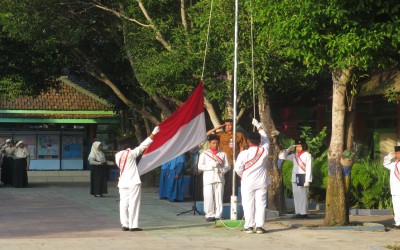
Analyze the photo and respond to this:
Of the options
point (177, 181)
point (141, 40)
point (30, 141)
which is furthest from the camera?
point (30, 141)

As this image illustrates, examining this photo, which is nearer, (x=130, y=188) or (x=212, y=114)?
(x=130, y=188)

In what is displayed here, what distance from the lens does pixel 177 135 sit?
17703 millimetres

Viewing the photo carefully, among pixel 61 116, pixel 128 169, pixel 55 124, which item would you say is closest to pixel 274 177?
pixel 128 169

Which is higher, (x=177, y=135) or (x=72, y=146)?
(x=72, y=146)

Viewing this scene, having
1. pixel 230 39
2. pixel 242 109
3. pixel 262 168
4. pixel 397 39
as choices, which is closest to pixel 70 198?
pixel 242 109

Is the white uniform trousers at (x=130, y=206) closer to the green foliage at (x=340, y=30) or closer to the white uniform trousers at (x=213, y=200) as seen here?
the white uniform trousers at (x=213, y=200)

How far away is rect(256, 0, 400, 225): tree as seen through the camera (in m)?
14.5

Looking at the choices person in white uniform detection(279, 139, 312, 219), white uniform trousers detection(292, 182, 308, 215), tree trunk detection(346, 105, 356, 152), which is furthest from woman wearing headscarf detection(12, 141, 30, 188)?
white uniform trousers detection(292, 182, 308, 215)

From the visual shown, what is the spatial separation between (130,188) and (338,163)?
146 inches

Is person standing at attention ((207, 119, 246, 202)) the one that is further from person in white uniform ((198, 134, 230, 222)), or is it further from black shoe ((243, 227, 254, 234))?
black shoe ((243, 227, 254, 234))

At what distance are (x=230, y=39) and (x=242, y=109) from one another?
11.0 feet

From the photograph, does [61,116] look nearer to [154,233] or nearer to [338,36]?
[154,233]

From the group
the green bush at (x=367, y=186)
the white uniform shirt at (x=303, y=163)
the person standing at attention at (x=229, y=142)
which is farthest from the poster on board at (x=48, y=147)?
the white uniform shirt at (x=303, y=163)

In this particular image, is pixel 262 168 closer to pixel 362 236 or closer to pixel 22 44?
pixel 362 236
